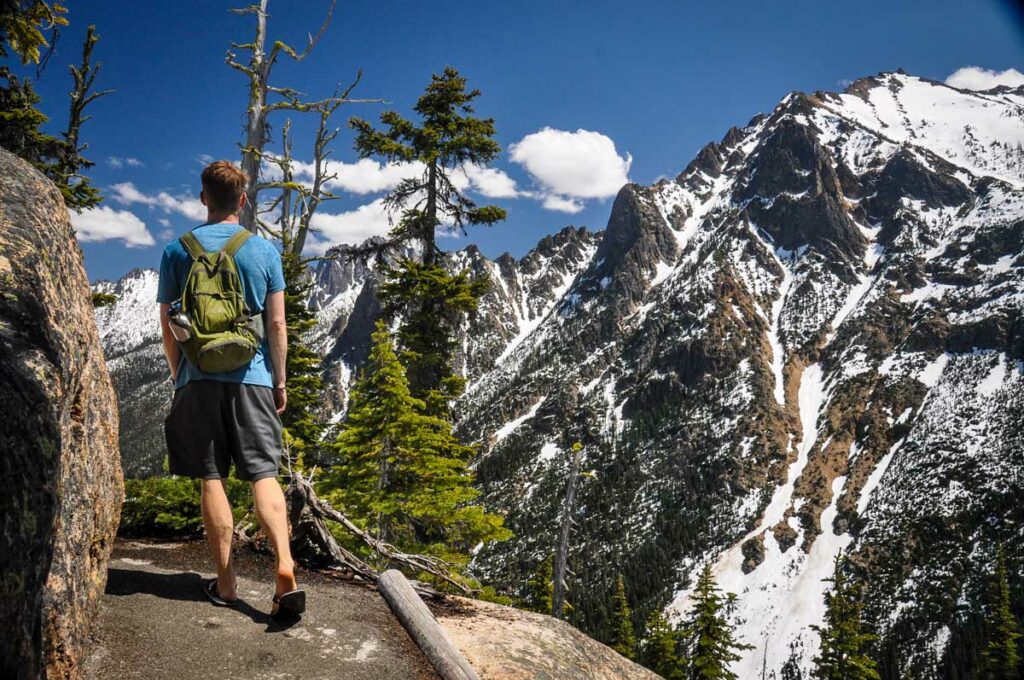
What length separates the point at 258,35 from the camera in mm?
9484

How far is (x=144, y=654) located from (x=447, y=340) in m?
11.5

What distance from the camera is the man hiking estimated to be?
3.38 meters

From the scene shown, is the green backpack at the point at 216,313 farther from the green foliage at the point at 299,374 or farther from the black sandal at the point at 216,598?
the green foliage at the point at 299,374

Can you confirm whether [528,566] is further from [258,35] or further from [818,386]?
[258,35]

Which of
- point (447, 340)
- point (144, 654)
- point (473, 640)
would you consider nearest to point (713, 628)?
point (447, 340)

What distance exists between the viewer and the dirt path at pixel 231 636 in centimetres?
313

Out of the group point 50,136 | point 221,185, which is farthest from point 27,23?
point 221,185

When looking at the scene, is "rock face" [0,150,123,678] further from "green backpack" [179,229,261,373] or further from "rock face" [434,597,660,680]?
"rock face" [434,597,660,680]

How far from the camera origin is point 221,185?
3678 millimetres

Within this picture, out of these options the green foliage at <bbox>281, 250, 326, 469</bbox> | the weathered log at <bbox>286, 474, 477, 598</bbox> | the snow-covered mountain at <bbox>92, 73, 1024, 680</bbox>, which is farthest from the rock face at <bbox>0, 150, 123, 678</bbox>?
A: the snow-covered mountain at <bbox>92, 73, 1024, 680</bbox>

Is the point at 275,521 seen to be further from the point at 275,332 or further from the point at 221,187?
the point at 221,187

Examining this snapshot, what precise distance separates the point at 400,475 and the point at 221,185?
8.13m

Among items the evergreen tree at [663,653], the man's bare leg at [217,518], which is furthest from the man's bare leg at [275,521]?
the evergreen tree at [663,653]

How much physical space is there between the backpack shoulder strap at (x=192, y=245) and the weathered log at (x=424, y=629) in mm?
2988
